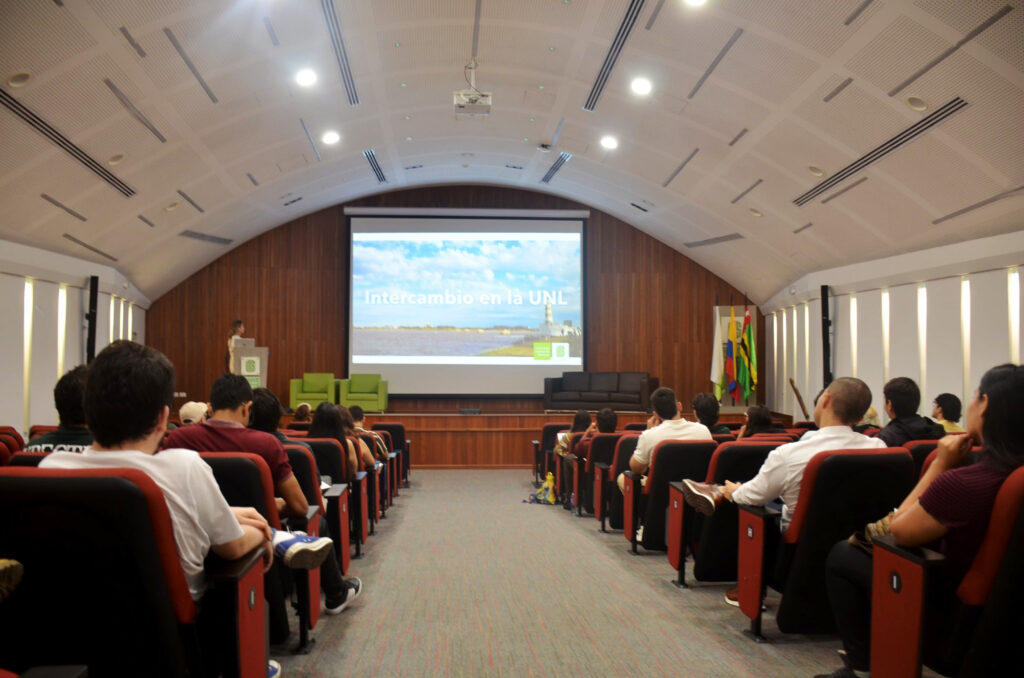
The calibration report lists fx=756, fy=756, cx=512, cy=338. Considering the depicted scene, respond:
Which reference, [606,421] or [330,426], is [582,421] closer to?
[606,421]

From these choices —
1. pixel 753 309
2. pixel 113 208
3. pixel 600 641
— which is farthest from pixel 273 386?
pixel 600 641

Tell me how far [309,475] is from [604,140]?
292 inches

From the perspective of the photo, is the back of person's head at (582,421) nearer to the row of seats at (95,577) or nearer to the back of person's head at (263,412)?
the back of person's head at (263,412)

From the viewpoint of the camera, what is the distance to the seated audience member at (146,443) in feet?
5.90

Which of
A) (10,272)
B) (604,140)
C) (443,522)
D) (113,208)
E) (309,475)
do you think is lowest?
(443,522)

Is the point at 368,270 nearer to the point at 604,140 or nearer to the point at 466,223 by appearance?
the point at 466,223

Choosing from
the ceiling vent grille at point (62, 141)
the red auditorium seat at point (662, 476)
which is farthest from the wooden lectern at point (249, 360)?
the red auditorium seat at point (662, 476)

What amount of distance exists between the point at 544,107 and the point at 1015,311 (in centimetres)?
552

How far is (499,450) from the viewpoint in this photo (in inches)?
454

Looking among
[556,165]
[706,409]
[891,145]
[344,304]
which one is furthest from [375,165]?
[706,409]

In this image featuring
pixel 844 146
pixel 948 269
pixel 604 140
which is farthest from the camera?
pixel 604 140

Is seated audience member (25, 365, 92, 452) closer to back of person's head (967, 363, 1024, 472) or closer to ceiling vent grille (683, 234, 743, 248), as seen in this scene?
back of person's head (967, 363, 1024, 472)

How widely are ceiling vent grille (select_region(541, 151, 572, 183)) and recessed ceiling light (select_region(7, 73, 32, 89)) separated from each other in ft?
22.9

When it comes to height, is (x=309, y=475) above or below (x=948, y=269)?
below
